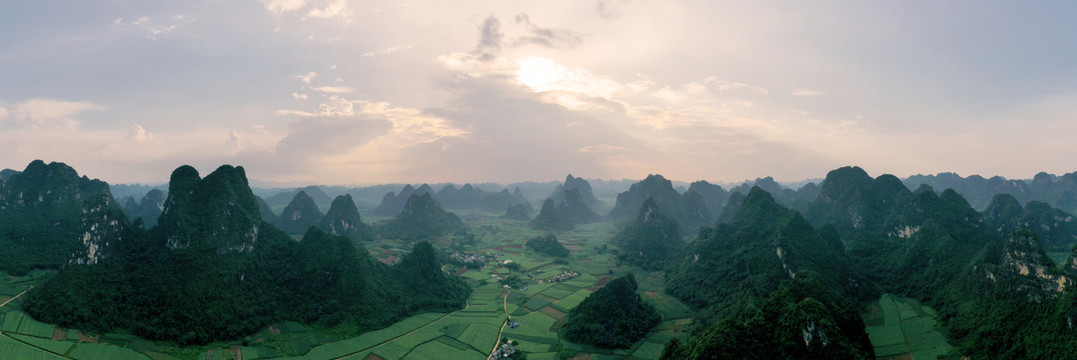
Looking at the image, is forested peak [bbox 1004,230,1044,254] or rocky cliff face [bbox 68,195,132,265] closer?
forested peak [bbox 1004,230,1044,254]

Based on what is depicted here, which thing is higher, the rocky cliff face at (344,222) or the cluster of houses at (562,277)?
the rocky cliff face at (344,222)

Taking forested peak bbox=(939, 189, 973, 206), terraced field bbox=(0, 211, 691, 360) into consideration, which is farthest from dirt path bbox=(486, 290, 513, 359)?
forested peak bbox=(939, 189, 973, 206)

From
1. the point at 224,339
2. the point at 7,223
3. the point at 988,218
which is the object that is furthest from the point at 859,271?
the point at 7,223

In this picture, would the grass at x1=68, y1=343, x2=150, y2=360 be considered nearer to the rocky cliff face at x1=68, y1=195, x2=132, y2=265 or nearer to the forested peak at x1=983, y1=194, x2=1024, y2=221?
the rocky cliff face at x1=68, y1=195, x2=132, y2=265

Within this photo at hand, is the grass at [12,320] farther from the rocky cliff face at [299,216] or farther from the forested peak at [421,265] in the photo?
the rocky cliff face at [299,216]

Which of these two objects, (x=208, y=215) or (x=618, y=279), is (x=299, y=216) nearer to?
(x=208, y=215)

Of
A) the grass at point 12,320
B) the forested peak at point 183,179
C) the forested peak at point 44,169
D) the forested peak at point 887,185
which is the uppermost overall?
the forested peak at point 44,169

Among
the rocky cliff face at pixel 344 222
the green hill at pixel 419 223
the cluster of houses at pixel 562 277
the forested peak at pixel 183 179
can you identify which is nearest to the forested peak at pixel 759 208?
the cluster of houses at pixel 562 277

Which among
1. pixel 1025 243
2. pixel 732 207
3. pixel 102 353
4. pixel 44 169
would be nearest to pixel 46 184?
pixel 44 169

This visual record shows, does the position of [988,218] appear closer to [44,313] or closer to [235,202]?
[235,202]
